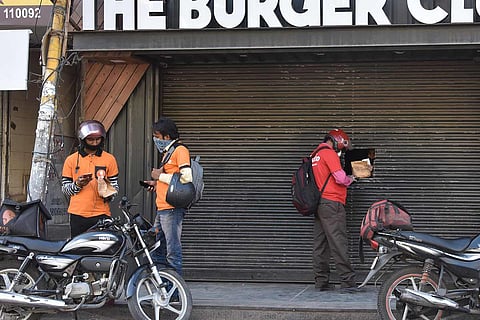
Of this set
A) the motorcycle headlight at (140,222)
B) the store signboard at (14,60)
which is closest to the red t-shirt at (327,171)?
the motorcycle headlight at (140,222)

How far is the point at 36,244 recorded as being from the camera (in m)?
6.50

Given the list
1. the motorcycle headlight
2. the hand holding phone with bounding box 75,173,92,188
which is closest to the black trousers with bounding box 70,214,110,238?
the hand holding phone with bounding box 75,173,92,188

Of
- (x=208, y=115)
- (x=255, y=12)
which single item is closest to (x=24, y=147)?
(x=208, y=115)

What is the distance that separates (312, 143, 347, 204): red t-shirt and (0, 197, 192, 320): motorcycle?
224 cm

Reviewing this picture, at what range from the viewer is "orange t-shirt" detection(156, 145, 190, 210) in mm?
7062

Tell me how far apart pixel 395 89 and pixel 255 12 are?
2.18m

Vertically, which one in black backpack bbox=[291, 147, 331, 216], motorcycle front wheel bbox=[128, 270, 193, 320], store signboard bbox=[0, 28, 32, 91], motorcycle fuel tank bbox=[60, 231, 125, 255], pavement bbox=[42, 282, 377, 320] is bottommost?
pavement bbox=[42, 282, 377, 320]

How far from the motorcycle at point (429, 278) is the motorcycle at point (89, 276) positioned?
6.13 ft

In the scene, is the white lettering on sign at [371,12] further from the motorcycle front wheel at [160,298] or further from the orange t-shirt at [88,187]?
the motorcycle front wheel at [160,298]

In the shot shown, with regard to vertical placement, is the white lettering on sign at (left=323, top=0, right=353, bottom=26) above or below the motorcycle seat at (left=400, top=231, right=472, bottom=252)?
above

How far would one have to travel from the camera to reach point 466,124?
856 cm

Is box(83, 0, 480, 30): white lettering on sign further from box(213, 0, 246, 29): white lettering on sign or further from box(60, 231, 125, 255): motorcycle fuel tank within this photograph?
box(60, 231, 125, 255): motorcycle fuel tank

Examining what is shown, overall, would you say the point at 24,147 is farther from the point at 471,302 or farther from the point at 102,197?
the point at 471,302

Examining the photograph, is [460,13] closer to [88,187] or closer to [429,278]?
[429,278]
